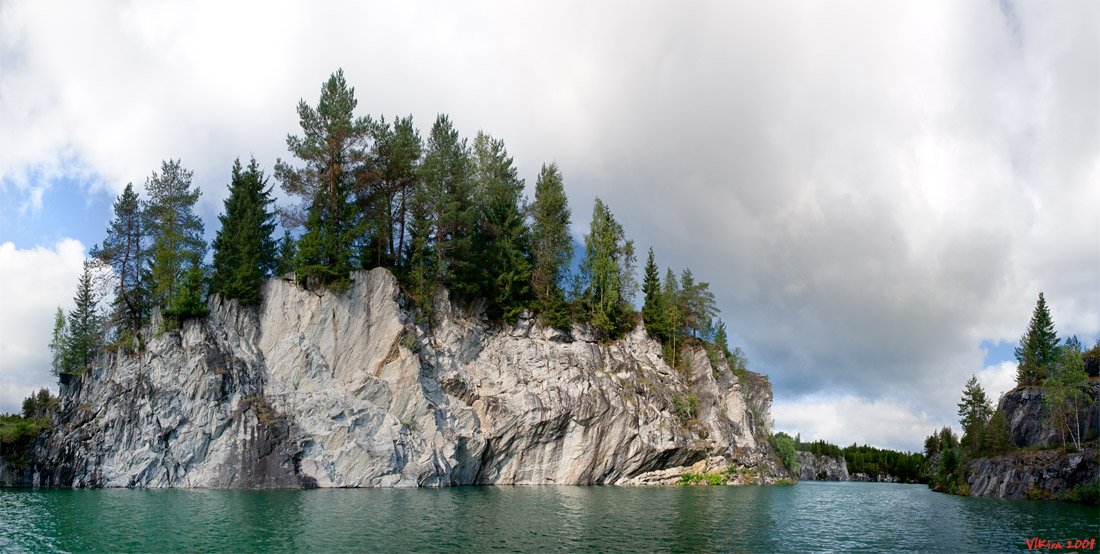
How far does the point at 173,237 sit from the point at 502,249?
114 feet

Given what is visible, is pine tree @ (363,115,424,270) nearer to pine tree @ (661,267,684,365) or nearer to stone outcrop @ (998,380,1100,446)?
pine tree @ (661,267,684,365)

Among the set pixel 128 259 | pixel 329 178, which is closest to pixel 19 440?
pixel 128 259

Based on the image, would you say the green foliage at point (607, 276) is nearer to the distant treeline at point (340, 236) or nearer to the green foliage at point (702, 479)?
the distant treeline at point (340, 236)

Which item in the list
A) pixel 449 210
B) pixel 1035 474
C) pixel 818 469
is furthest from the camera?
pixel 818 469

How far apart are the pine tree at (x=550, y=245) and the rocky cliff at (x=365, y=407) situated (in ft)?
9.50

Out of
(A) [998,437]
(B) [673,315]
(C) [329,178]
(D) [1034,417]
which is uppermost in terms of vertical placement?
(C) [329,178]

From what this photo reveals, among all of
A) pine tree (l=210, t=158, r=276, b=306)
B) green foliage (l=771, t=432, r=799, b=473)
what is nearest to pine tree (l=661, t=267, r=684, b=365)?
green foliage (l=771, t=432, r=799, b=473)

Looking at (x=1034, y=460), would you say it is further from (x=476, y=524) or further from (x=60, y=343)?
(x=60, y=343)

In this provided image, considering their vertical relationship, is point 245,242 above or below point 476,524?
above

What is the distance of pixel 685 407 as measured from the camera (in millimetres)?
78562

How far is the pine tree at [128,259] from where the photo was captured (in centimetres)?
6625

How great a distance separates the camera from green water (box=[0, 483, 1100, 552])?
26078 millimetres

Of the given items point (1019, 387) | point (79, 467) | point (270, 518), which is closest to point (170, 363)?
point (79, 467)

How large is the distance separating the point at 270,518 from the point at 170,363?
34019mm
